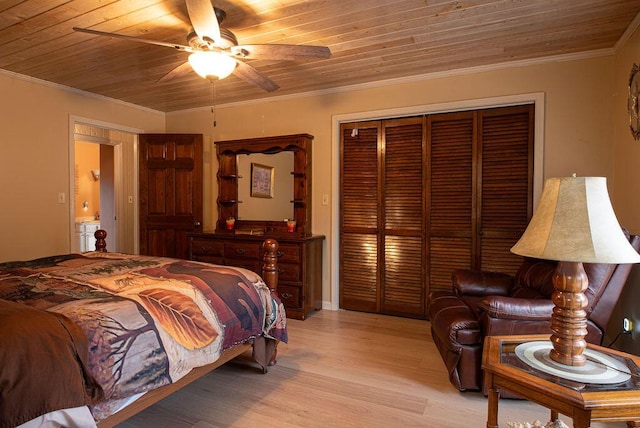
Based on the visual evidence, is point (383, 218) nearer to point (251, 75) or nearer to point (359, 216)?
point (359, 216)

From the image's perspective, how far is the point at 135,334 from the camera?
1.49 meters

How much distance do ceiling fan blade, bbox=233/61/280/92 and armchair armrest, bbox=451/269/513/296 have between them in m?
2.16

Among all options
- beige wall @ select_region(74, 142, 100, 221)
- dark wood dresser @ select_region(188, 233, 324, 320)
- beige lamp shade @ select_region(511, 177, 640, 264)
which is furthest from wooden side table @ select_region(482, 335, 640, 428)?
beige wall @ select_region(74, 142, 100, 221)

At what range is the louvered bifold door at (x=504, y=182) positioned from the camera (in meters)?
3.28

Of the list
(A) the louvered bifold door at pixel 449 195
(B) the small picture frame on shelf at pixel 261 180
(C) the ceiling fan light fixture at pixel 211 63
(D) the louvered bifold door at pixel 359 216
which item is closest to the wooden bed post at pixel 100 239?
(B) the small picture frame on shelf at pixel 261 180

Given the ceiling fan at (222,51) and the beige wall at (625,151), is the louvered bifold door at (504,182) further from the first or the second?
the ceiling fan at (222,51)

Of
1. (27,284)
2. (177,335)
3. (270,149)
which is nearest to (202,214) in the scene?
(270,149)

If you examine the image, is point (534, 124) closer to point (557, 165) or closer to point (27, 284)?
point (557, 165)

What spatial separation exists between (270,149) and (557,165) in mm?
2861

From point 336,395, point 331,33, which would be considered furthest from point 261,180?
point 336,395

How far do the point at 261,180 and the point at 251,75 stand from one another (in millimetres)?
1788

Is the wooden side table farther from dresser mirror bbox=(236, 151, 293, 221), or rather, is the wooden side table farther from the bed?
dresser mirror bbox=(236, 151, 293, 221)

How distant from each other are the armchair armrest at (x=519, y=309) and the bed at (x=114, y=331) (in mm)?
1310

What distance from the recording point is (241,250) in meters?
3.85
